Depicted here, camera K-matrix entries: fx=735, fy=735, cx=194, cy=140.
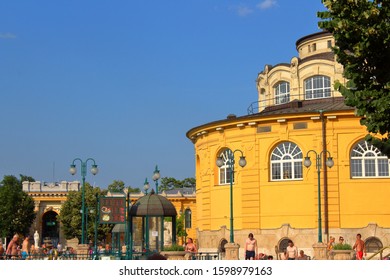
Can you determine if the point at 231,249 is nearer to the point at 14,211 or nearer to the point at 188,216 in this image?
the point at 188,216

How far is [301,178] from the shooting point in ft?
154

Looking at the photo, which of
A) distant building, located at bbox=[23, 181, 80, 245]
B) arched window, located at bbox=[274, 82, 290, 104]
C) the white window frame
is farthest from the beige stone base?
distant building, located at bbox=[23, 181, 80, 245]

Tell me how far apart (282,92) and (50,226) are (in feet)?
231

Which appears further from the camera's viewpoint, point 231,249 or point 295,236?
point 295,236

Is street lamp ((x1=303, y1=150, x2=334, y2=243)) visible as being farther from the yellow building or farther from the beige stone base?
the beige stone base

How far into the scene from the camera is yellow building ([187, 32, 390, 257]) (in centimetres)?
4584

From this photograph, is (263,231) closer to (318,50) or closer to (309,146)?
(309,146)

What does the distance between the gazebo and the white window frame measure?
1888cm

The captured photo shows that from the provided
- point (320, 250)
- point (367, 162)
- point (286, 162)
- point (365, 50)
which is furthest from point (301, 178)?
point (365, 50)

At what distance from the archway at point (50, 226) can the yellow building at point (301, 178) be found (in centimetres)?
6773

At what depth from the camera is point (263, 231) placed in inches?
1877

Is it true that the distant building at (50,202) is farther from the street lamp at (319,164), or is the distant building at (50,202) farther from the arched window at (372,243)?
the arched window at (372,243)

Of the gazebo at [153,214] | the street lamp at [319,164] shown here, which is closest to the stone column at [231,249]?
the gazebo at [153,214]
